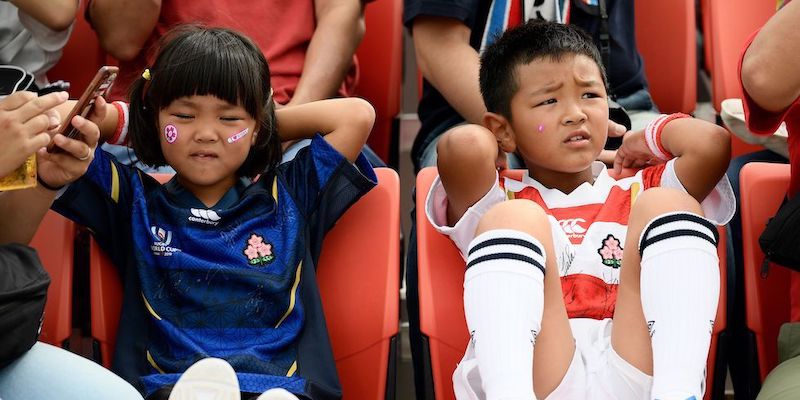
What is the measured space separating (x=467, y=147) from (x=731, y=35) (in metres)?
1.03

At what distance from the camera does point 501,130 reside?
2.00 m

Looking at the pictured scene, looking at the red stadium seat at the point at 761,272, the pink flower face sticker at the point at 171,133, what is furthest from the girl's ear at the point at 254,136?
the red stadium seat at the point at 761,272

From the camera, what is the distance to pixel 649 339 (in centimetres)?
163

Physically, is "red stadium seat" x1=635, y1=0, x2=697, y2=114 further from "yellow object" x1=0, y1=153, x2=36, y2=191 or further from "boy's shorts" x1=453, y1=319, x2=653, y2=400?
"yellow object" x1=0, y1=153, x2=36, y2=191

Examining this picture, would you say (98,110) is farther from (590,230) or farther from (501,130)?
(590,230)

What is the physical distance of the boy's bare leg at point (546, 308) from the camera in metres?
1.61

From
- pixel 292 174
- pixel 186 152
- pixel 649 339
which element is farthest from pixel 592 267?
pixel 186 152

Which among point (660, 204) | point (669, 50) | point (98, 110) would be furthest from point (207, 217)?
point (669, 50)

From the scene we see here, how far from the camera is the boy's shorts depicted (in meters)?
1.60

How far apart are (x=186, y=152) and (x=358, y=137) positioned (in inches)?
12.5

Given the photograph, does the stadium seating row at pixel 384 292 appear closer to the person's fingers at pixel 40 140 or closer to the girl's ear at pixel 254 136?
the girl's ear at pixel 254 136

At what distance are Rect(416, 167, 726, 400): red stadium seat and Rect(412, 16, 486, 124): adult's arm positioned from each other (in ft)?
1.37

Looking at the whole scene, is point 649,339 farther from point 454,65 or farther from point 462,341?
point 454,65

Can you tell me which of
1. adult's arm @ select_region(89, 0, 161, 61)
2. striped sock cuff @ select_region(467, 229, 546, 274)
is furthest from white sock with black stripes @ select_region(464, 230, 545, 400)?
Result: adult's arm @ select_region(89, 0, 161, 61)
